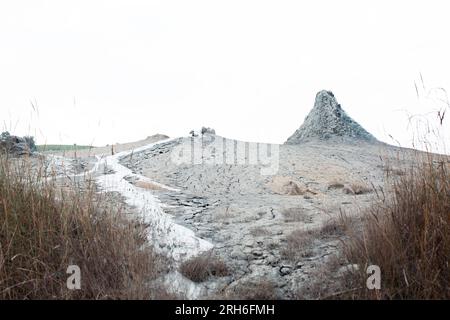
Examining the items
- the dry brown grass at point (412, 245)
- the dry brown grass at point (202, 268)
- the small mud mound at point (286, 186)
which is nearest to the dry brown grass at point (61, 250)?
the dry brown grass at point (202, 268)

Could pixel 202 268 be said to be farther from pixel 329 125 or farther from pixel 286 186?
pixel 329 125

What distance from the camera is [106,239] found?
2.66 metres

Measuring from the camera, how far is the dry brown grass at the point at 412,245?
2.12 m

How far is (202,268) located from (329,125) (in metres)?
9.03

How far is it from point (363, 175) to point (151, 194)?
4.18 meters

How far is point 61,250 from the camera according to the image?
2.52m

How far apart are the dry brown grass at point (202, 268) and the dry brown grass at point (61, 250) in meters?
0.20

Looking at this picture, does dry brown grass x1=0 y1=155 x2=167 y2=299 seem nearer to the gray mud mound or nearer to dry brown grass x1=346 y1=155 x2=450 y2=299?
dry brown grass x1=346 y1=155 x2=450 y2=299

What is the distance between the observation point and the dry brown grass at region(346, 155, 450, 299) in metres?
2.12

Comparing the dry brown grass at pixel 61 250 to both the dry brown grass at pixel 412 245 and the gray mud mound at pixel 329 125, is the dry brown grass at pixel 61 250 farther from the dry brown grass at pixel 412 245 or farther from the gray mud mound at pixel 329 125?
the gray mud mound at pixel 329 125

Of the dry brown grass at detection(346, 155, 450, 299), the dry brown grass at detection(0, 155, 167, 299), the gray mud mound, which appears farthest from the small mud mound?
the gray mud mound

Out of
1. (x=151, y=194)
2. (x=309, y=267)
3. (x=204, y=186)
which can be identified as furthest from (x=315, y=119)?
(x=309, y=267)

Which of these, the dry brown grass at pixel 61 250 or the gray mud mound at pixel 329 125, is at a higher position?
the gray mud mound at pixel 329 125
